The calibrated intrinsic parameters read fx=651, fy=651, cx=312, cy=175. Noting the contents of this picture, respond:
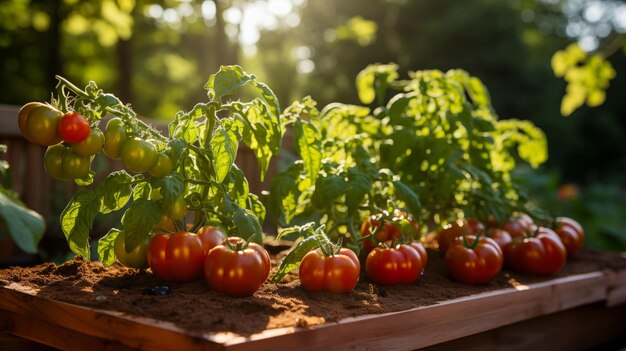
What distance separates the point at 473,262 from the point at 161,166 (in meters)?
1.44

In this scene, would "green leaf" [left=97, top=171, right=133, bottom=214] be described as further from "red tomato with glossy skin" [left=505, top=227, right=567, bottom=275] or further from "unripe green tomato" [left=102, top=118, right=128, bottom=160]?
"red tomato with glossy skin" [left=505, top=227, right=567, bottom=275]

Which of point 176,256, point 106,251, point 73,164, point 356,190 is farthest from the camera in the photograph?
point 356,190

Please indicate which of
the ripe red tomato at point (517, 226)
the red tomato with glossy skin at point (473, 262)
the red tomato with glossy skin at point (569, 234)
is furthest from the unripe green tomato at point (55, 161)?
the red tomato with glossy skin at point (569, 234)

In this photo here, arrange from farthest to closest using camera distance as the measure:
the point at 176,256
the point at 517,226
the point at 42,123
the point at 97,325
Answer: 1. the point at 517,226
2. the point at 176,256
3. the point at 42,123
4. the point at 97,325

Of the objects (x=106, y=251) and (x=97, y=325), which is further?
(x=106, y=251)

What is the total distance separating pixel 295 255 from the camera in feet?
8.11

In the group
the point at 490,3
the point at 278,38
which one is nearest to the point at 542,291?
the point at 490,3

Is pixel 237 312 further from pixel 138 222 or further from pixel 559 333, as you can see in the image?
pixel 559 333

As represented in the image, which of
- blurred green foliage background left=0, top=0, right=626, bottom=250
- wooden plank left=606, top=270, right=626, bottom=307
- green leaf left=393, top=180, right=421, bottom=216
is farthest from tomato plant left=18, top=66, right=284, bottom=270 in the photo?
blurred green foliage background left=0, top=0, right=626, bottom=250

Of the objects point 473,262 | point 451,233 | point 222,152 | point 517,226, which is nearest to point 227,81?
point 222,152

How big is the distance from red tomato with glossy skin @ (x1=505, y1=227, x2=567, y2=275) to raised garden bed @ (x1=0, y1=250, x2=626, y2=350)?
298 mm

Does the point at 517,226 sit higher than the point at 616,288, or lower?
higher

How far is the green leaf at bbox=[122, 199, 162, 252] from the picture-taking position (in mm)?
2225

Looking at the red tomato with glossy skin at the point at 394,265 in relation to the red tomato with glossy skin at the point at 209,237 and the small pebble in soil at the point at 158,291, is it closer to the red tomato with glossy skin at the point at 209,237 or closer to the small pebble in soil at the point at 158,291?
the red tomato with glossy skin at the point at 209,237
